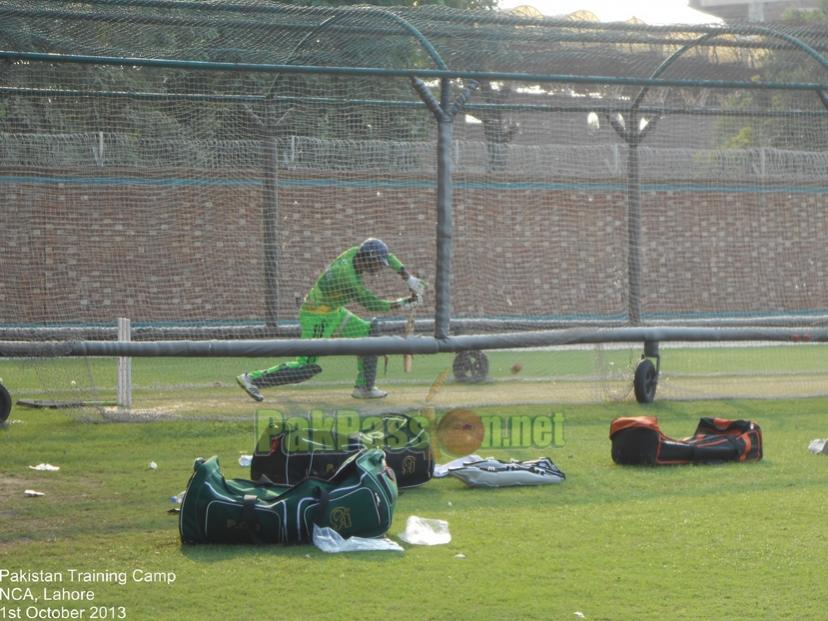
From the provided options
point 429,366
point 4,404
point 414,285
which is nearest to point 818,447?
point 414,285

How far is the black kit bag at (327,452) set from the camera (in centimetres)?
678

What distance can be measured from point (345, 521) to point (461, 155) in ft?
24.1

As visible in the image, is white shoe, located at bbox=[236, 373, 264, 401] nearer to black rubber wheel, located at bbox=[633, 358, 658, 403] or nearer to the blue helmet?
the blue helmet

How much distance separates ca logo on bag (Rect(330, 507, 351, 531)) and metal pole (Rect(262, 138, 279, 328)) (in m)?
4.98

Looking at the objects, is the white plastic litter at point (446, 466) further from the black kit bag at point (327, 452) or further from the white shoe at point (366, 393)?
the white shoe at point (366, 393)

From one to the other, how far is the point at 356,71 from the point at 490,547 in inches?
166

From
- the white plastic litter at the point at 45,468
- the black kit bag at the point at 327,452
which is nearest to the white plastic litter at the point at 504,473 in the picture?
the black kit bag at the point at 327,452

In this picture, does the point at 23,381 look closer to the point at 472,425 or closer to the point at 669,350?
the point at 472,425

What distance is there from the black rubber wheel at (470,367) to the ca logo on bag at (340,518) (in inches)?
251

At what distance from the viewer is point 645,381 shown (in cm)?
1083

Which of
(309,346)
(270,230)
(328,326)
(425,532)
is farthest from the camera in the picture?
(270,230)

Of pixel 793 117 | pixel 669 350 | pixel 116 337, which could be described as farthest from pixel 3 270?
pixel 669 350

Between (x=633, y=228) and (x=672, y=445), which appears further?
(x=633, y=228)

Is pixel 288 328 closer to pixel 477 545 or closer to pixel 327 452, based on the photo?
pixel 327 452
